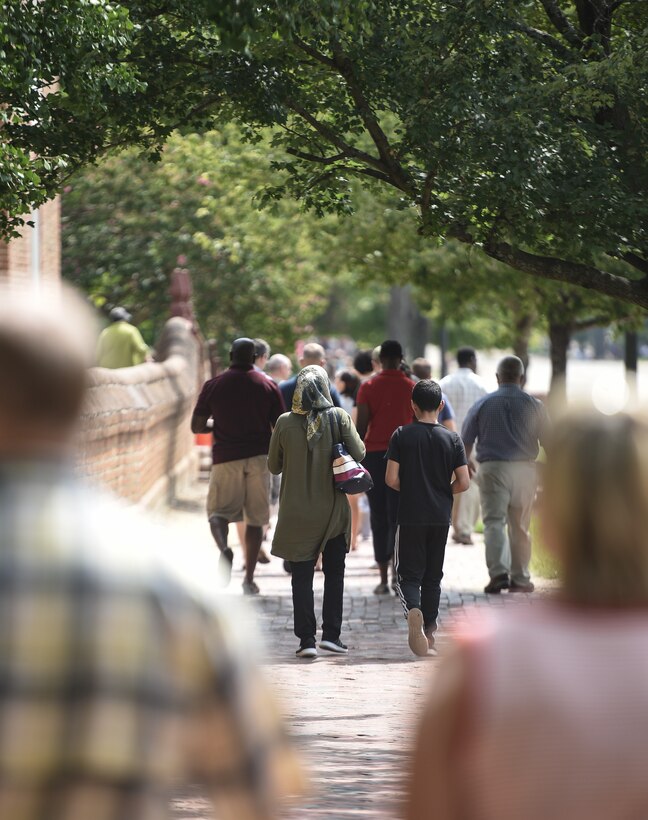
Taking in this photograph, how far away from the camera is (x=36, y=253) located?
16.8 metres

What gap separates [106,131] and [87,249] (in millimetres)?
17889

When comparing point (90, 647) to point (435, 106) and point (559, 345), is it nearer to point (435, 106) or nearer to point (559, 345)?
point (435, 106)

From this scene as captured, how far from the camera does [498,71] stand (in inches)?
338

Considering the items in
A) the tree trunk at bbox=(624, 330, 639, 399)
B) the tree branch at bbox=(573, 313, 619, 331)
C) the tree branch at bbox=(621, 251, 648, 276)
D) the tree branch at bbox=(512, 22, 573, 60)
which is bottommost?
the tree trunk at bbox=(624, 330, 639, 399)

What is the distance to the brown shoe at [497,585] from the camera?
38.0 ft

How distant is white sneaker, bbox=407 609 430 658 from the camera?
8.93m

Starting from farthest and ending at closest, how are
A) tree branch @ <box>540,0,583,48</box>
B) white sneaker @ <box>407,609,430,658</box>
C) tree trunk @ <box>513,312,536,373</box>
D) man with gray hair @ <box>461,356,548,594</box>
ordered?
tree trunk @ <box>513,312,536,373</box> → man with gray hair @ <box>461,356,548,594</box> → tree branch @ <box>540,0,583,48</box> → white sneaker @ <box>407,609,430,658</box>

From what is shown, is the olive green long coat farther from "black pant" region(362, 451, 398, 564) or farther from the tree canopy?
the tree canopy

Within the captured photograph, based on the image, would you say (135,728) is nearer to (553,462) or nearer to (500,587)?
(553,462)

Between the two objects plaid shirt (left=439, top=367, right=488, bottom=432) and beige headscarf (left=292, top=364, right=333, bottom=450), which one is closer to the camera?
beige headscarf (left=292, top=364, right=333, bottom=450)

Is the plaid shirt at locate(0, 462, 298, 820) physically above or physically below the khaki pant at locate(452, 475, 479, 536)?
above

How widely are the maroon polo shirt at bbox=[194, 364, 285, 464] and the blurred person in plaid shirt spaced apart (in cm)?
888

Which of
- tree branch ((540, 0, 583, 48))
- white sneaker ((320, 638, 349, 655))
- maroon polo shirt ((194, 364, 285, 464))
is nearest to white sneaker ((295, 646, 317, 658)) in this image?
white sneaker ((320, 638, 349, 655))

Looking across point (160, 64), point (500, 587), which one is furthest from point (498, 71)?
point (500, 587)
